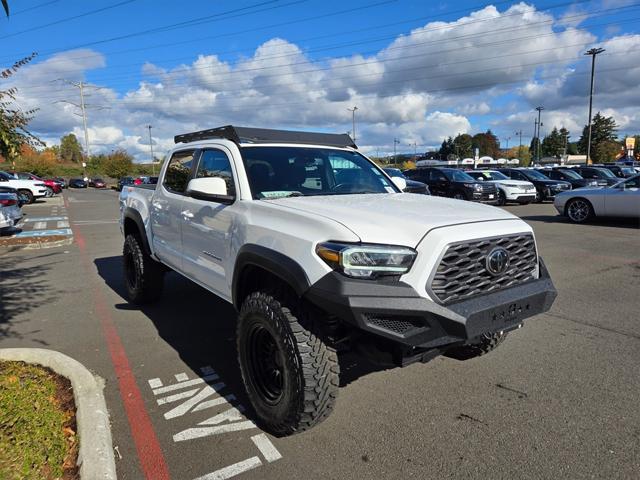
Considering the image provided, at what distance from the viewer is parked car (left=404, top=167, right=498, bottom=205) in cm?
1880

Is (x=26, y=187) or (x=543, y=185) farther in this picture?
(x=26, y=187)

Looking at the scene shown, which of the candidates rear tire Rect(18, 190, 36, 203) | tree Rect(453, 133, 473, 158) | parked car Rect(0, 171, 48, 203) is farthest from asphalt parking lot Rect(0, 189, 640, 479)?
tree Rect(453, 133, 473, 158)

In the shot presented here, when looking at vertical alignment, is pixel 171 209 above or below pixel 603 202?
above

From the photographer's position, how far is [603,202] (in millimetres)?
12930

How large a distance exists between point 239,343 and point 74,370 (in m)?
1.45

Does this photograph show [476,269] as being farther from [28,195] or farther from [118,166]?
[118,166]

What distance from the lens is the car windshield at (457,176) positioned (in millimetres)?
19500

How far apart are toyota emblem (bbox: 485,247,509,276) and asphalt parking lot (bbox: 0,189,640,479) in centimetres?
106

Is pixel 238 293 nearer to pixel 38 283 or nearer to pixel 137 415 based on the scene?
pixel 137 415

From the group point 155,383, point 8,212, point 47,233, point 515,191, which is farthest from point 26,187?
point 155,383

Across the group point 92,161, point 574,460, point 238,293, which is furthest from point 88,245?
point 92,161

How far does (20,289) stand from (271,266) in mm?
5699

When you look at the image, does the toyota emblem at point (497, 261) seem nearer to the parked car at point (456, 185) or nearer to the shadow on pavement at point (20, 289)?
the shadow on pavement at point (20, 289)

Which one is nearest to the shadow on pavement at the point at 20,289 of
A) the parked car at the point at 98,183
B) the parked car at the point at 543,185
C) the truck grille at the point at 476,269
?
the truck grille at the point at 476,269
